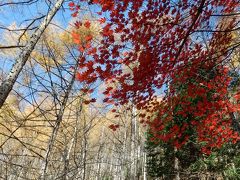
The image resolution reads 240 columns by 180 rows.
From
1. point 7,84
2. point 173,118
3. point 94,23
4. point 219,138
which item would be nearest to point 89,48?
point 94,23

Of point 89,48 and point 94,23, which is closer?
point 89,48

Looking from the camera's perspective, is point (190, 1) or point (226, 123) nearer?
point (190, 1)

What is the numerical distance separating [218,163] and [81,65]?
7401 millimetres

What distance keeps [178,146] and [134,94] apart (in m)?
3.96

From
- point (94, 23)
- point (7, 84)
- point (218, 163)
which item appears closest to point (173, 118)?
point (218, 163)

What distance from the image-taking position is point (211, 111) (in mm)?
9984

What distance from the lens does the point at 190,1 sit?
530 centimetres

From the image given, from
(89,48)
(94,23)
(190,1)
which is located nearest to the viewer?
(190,1)

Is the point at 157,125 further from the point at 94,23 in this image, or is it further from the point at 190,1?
the point at 190,1

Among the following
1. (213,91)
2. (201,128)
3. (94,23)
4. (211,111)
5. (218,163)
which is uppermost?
(94,23)


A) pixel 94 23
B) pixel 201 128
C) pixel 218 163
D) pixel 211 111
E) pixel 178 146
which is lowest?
pixel 218 163

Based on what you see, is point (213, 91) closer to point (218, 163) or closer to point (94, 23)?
point (218, 163)

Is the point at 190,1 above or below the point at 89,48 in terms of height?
above

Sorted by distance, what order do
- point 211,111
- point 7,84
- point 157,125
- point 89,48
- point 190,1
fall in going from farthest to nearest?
1. point 157,125
2. point 211,111
3. point 89,48
4. point 190,1
5. point 7,84
